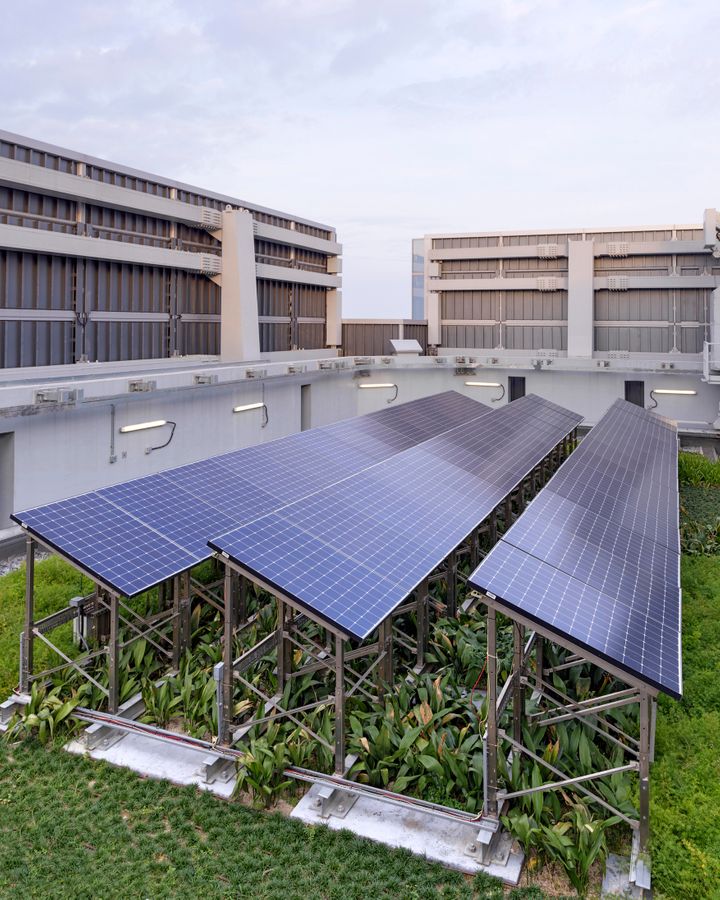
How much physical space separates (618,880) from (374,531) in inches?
199

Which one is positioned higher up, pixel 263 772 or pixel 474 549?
pixel 474 549

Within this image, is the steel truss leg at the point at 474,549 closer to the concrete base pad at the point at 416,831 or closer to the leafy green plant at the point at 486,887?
the concrete base pad at the point at 416,831

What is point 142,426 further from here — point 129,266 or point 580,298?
point 580,298

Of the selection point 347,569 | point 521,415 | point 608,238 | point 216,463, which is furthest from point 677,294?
point 347,569

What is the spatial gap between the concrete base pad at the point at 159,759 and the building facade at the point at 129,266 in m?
16.5

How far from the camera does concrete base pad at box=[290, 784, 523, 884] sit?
706cm

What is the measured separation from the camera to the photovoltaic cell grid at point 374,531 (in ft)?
26.9

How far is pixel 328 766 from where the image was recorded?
8.39 meters

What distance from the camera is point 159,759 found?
29.0 ft

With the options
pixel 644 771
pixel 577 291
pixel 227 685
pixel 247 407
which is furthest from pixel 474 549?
pixel 577 291

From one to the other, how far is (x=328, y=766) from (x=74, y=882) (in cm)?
287

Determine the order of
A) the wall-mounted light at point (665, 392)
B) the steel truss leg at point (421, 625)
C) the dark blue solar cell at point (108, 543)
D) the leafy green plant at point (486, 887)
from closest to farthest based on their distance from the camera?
1. the leafy green plant at point (486, 887)
2. the dark blue solar cell at point (108, 543)
3. the steel truss leg at point (421, 625)
4. the wall-mounted light at point (665, 392)

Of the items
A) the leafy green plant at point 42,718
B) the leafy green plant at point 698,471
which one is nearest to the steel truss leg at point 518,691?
the leafy green plant at point 42,718

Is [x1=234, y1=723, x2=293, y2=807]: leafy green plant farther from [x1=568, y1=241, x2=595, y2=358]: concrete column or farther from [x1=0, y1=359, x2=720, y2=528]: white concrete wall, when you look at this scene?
[x1=568, y1=241, x2=595, y2=358]: concrete column
